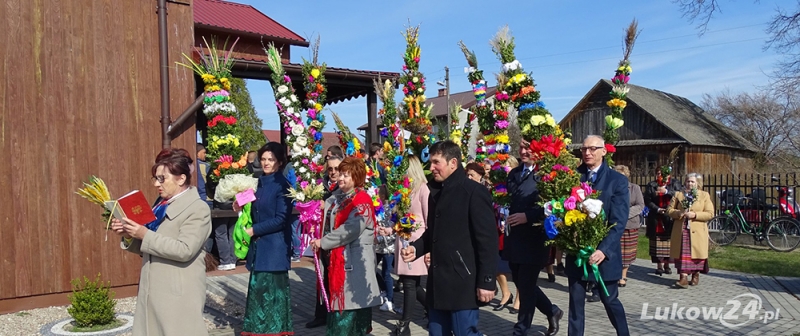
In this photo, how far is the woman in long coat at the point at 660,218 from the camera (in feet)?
31.9

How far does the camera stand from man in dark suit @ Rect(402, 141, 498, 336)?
13.6 feet

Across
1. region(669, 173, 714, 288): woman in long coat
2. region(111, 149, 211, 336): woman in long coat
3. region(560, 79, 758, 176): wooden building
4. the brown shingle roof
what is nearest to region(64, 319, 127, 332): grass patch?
region(111, 149, 211, 336): woman in long coat

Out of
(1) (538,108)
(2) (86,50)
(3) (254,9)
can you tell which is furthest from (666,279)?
(3) (254,9)

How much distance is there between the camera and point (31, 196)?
23.7 ft

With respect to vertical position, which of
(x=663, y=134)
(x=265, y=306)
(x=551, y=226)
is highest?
(x=663, y=134)

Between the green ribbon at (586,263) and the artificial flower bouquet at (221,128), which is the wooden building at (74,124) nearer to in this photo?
the artificial flower bouquet at (221,128)

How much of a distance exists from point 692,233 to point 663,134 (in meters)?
26.1

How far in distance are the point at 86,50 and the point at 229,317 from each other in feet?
13.0

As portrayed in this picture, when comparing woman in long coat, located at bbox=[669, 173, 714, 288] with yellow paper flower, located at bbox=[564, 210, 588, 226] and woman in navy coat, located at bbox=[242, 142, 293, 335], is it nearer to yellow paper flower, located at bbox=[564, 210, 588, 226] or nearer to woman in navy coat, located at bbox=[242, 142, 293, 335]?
yellow paper flower, located at bbox=[564, 210, 588, 226]

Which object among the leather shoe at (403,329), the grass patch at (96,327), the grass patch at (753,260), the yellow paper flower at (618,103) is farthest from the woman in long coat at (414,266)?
the grass patch at (753,260)

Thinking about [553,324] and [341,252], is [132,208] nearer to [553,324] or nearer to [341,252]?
[341,252]

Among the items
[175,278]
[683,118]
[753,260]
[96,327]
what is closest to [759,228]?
[753,260]

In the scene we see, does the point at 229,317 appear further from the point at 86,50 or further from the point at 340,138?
the point at 86,50

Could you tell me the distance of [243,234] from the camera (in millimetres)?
5656
